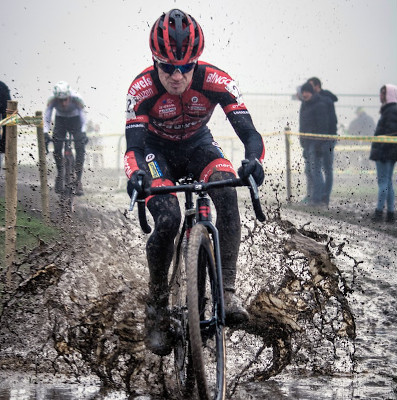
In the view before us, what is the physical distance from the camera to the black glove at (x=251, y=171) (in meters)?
3.88

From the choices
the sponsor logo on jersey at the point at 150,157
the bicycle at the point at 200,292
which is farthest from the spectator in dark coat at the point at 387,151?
the bicycle at the point at 200,292

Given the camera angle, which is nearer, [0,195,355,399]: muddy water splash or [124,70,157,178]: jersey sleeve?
[124,70,157,178]: jersey sleeve

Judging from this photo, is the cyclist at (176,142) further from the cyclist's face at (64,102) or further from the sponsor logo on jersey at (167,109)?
the cyclist's face at (64,102)

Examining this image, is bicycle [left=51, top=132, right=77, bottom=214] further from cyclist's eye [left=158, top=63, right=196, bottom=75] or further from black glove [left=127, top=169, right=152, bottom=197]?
black glove [left=127, top=169, right=152, bottom=197]

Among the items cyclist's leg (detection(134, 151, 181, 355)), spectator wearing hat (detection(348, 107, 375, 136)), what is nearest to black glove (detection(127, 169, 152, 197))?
cyclist's leg (detection(134, 151, 181, 355))

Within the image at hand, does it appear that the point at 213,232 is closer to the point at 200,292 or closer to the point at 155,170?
the point at 200,292

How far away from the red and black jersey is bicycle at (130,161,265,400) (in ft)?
2.45

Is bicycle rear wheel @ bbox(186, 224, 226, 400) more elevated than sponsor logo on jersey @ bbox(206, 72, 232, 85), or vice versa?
sponsor logo on jersey @ bbox(206, 72, 232, 85)

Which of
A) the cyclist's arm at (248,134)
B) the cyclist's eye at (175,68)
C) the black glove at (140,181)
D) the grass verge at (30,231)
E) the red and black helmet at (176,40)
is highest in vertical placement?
the red and black helmet at (176,40)

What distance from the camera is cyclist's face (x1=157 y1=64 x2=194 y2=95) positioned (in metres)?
4.47

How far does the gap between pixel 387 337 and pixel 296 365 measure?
3.44ft

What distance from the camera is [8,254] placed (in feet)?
22.2

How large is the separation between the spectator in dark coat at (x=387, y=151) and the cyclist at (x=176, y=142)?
6512mm

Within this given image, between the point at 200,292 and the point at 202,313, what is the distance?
0.14m
